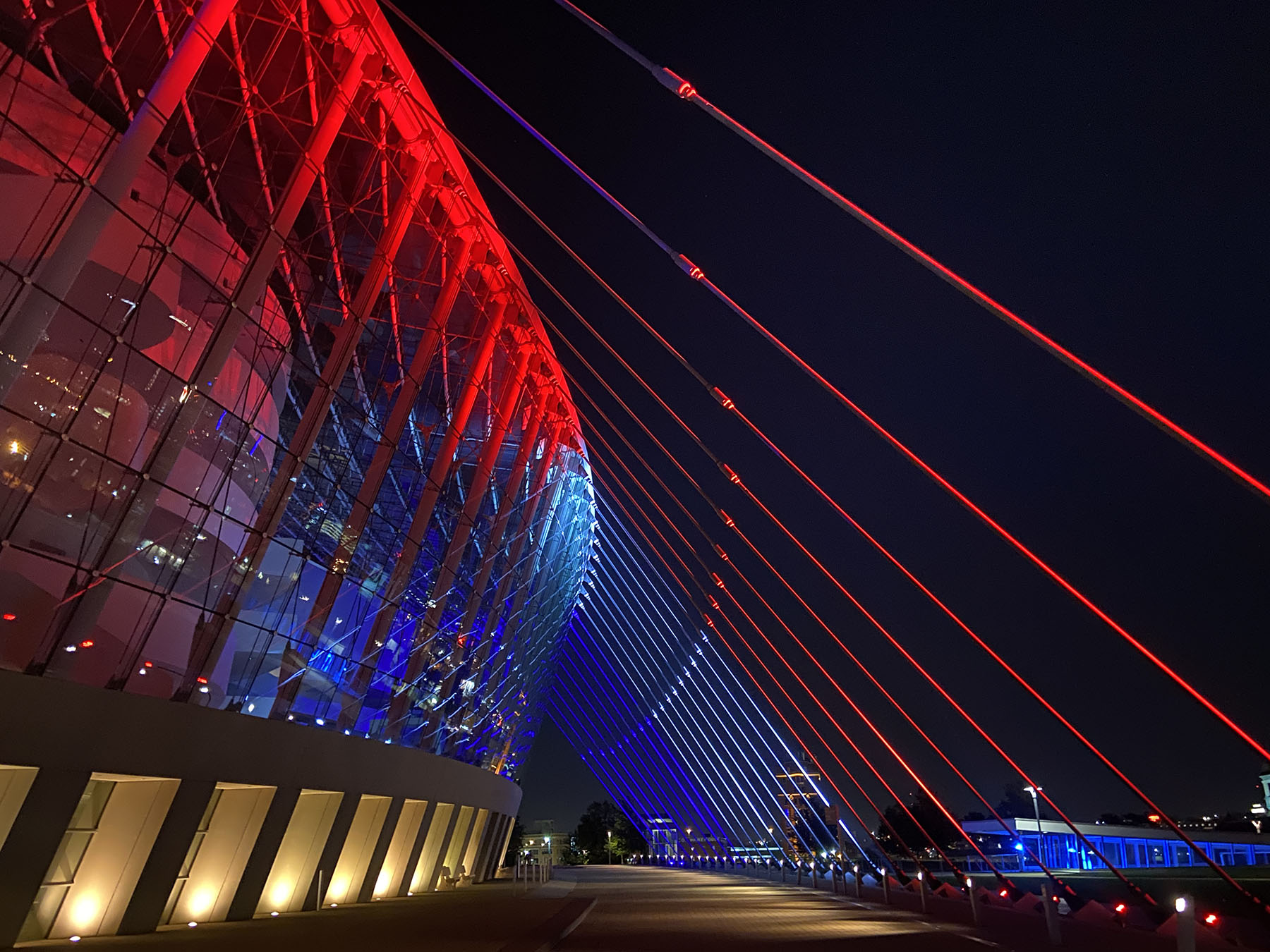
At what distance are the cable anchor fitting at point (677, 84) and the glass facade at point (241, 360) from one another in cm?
583

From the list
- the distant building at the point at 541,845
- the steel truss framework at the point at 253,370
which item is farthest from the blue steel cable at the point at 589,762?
the steel truss framework at the point at 253,370

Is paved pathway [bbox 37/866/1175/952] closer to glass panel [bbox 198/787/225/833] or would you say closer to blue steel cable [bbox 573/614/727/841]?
glass panel [bbox 198/787/225/833]

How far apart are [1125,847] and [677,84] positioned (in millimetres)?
63286

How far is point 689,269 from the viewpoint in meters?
13.7

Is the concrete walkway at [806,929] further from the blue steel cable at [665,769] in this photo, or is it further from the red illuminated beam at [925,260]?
the blue steel cable at [665,769]

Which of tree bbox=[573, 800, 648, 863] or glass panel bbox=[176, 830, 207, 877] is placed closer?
glass panel bbox=[176, 830, 207, 877]

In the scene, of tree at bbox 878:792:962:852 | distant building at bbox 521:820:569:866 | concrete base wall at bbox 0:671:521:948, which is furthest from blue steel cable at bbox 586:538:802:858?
tree at bbox 878:792:962:852

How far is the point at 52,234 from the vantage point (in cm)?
1067

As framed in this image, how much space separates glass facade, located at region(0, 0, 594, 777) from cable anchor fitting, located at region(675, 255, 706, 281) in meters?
5.63

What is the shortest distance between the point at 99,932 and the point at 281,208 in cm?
974

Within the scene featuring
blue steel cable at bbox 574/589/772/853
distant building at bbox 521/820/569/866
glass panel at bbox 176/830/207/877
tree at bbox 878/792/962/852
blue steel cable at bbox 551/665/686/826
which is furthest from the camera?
tree at bbox 878/792/962/852

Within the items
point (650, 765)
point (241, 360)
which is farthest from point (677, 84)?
point (650, 765)

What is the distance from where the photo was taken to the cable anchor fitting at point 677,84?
1045 centimetres

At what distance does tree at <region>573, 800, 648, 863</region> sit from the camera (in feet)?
276
